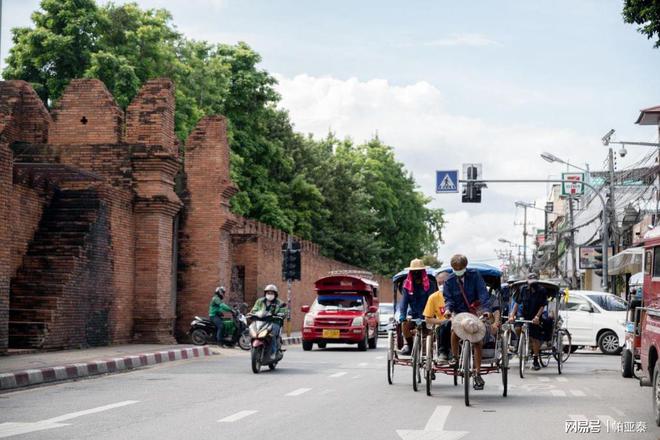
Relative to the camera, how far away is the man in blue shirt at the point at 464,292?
47.5ft

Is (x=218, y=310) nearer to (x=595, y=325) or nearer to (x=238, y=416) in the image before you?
(x=595, y=325)

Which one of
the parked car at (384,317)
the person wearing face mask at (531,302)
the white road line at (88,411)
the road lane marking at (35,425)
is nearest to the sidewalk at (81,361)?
the white road line at (88,411)

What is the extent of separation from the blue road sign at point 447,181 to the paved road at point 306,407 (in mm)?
19773

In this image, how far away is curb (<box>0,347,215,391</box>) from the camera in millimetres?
16234

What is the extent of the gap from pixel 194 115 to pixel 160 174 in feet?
73.2

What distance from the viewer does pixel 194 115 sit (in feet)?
163

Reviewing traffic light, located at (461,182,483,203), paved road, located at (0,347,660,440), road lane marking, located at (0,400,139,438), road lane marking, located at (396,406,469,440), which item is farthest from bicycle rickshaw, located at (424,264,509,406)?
traffic light, located at (461,182,483,203)

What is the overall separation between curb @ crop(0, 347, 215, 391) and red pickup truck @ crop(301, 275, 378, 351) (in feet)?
21.0

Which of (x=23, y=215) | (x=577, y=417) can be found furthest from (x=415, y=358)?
(x=23, y=215)

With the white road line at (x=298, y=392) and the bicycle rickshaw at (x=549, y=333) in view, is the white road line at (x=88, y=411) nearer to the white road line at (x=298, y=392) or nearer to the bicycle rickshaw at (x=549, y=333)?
the white road line at (x=298, y=392)

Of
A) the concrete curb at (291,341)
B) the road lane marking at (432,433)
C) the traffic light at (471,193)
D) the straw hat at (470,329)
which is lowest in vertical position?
the concrete curb at (291,341)

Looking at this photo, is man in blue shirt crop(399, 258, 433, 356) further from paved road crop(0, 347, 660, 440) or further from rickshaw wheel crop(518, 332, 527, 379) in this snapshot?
rickshaw wheel crop(518, 332, 527, 379)

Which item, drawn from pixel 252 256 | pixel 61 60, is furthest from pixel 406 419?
pixel 61 60

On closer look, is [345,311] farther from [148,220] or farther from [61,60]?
[61,60]
